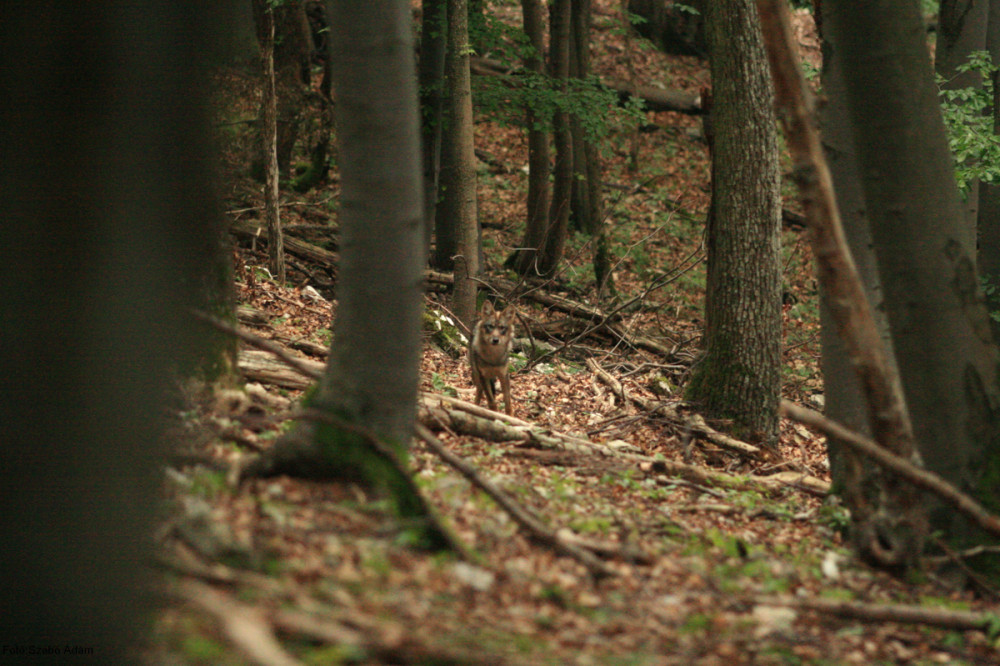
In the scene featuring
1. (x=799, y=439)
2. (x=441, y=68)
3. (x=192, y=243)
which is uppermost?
(x=441, y=68)

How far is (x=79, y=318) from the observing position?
3441mm

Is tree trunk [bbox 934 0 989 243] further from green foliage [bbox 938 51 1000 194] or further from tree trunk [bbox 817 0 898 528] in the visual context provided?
tree trunk [bbox 817 0 898 528]

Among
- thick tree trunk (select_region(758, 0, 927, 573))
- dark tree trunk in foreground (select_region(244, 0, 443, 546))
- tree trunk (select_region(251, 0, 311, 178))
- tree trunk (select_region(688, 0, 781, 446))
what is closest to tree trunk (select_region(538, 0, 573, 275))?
tree trunk (select_region(251, 0, 311, 178))

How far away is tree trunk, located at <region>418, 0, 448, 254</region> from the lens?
14150 mm

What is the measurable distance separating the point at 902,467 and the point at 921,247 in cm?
139

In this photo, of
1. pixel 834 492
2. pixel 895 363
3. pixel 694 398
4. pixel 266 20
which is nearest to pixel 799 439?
pixel 694 398

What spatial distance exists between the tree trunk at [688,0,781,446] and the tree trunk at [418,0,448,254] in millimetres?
5712

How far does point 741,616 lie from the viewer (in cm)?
468

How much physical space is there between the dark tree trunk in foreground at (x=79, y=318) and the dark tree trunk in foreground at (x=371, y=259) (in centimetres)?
109

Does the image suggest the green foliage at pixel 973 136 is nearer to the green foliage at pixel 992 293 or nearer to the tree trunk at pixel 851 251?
the green foliage at pixel 992 293

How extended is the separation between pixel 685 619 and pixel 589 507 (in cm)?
170

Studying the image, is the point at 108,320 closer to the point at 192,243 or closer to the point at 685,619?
the point at 192,243

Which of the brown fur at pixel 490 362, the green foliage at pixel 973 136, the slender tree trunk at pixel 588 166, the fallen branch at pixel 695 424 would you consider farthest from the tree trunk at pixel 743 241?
the slender tree trunk at pixel 588 166

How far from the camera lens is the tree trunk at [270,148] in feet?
39.7
